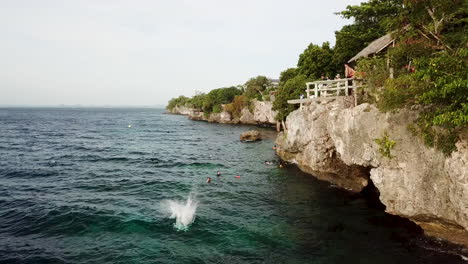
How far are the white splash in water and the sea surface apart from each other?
67 millimetres

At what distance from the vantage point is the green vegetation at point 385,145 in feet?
50.7

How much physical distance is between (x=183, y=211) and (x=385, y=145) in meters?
13.3

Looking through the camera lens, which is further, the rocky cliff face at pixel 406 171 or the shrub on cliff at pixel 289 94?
the shrub on cliff at pixel 289 94

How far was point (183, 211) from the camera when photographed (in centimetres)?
1884

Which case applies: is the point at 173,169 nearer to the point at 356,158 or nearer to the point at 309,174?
the point at 309,174

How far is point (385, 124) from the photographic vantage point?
15789 millimetres

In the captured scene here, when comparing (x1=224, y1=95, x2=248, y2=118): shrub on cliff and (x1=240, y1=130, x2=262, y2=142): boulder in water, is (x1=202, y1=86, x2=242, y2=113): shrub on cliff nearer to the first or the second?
(x1=224, y1=95, x2=248, y2=118): shrub on cliff

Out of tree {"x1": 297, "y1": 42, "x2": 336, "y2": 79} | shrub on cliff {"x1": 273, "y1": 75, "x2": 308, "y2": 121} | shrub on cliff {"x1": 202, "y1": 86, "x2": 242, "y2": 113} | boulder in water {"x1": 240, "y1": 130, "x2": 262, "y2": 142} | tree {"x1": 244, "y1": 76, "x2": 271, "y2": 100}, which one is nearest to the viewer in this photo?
shrub on cliff {"x1": 273, "y1": 75, "x2": 308, "y2": 121}

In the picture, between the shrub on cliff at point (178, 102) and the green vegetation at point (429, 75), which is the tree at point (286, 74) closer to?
the green vegetation at point (429, 75)

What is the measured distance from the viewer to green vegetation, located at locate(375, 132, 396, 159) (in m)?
15.4

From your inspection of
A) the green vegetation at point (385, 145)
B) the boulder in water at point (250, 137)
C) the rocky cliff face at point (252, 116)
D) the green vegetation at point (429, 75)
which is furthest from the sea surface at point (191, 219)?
the rocky cliff face at point (252, 116)

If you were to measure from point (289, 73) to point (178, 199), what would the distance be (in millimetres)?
49000

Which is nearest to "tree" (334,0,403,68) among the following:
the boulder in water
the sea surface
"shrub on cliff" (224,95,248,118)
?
the boulder in water

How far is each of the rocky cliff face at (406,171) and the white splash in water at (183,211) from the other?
11.8 metres
